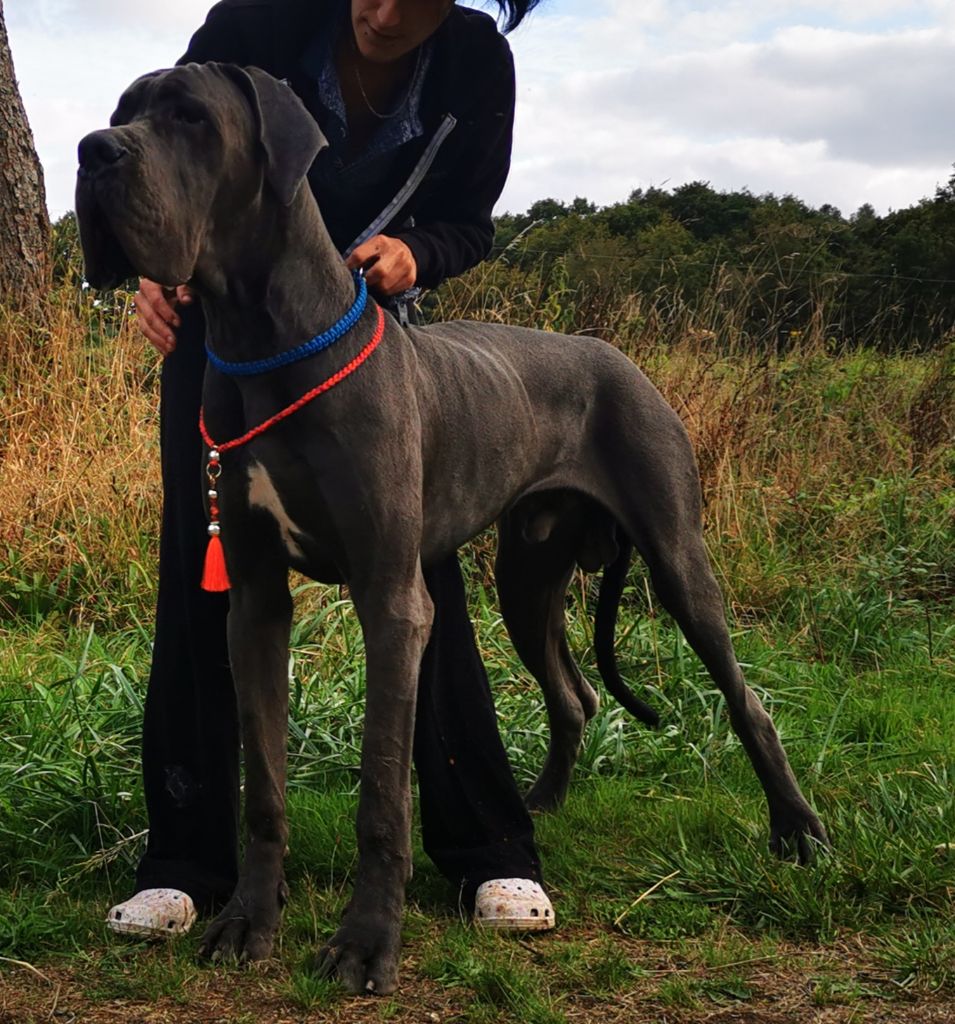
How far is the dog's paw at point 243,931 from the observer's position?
2812mm

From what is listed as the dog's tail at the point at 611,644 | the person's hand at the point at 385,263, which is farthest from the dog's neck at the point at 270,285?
the dog's tail at the point at 611,644

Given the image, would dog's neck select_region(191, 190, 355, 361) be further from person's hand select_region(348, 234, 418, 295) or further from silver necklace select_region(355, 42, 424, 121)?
silver necklace select_region(355, 42, 424, 121)

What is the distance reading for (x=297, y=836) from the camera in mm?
3518

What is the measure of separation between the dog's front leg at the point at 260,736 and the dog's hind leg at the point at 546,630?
1.08 meters

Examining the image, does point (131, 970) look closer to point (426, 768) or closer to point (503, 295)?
point (426, 768)

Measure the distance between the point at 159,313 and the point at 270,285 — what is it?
0.44m

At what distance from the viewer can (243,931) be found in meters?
2.86

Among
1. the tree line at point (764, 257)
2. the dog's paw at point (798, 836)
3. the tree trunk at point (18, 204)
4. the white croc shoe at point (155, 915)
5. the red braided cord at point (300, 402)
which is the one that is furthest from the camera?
the tree line at point (764, 257)

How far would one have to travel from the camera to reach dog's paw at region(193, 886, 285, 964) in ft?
9.23

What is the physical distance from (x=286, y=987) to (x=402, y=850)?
1.17ft

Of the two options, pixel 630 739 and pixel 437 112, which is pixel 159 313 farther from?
pixel 630 739

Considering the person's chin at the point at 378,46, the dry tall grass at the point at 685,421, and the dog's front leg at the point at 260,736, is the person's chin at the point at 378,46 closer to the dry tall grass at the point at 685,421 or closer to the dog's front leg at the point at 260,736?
the dog's front leg at the point at 260,736

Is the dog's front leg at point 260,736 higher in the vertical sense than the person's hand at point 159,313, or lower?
lower

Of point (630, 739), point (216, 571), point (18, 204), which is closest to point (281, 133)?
point (216, 571)
